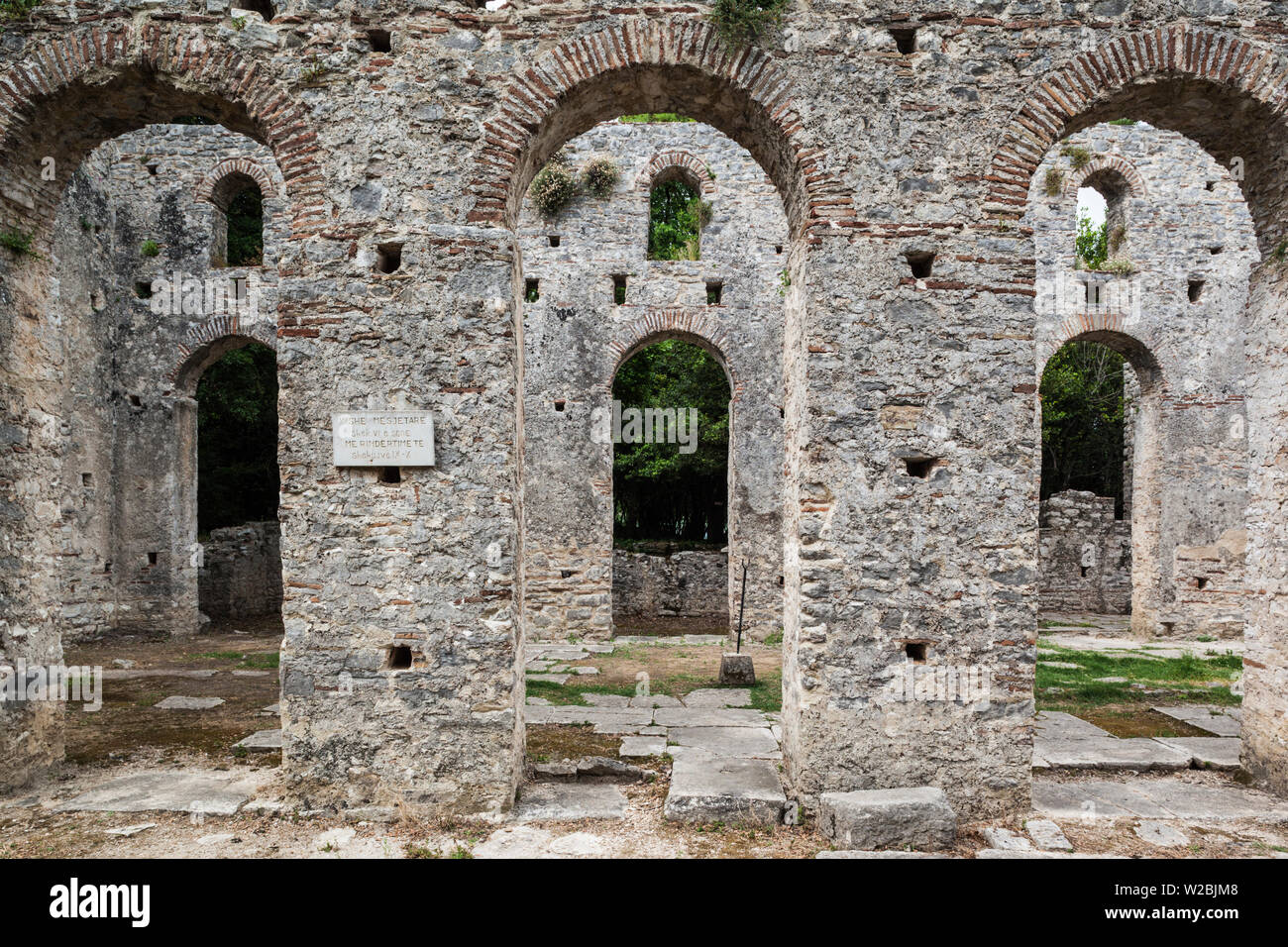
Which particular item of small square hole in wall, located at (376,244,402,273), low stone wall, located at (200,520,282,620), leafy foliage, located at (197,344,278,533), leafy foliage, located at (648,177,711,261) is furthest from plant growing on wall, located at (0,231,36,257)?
leafy foliage, located at (197,344,278,533)

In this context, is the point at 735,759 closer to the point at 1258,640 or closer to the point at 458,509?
the point at 458,509

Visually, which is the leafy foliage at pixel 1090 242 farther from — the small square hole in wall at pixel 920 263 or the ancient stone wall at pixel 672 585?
the small square hole in wall at pixel 920 263

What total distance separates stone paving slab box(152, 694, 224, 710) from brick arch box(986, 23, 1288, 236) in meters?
8.56

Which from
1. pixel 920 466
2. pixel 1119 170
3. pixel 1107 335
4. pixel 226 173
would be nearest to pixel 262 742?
pixel 920 466

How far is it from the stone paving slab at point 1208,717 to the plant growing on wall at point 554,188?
10490 mm

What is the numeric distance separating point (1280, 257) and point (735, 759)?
558 centimetres

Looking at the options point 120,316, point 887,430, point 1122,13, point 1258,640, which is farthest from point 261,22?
point 120,316

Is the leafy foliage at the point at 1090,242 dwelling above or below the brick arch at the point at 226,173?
above

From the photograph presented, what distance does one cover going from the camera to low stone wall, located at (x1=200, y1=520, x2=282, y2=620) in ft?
49.0

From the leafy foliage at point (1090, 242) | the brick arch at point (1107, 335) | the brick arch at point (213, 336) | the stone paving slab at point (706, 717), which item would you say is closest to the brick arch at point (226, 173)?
the brick arch at point (213, 336)

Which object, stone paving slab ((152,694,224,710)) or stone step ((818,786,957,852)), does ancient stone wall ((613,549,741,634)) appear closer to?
stone paving slab ((152,694,224,710))

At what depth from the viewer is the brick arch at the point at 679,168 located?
12188 mm

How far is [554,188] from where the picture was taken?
472 inches

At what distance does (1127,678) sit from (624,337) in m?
8.35
